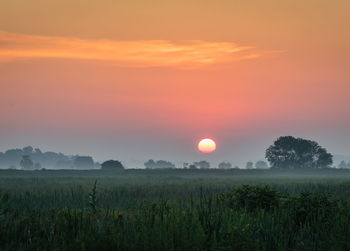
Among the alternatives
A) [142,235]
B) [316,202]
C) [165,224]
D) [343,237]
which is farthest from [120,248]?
[316,202]

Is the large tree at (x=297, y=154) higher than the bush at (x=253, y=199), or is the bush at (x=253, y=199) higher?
the large tree at (x=297, y=154)

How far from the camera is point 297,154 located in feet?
372

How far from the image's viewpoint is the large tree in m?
112

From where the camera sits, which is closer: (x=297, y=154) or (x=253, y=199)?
(x=253, y=199)

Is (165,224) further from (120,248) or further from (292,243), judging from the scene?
(292,243)

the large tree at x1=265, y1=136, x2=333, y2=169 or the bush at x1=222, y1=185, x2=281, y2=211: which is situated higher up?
the large tree at x1=265, y1=136, x2=333, y2=169

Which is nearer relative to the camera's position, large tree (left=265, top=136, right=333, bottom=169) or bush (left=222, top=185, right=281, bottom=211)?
bush (left=222, top=185, right=281, bottom=211)

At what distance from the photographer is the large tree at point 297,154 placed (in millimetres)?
111750

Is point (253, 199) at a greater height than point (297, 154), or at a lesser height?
lesser

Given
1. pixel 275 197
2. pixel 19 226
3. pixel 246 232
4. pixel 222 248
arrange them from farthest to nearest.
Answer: pixel 275 197 → pixel 19 226 → pixel 246 232 → pixel 222 248

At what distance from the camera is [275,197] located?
15.6 metres

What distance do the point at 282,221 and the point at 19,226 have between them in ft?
23.3

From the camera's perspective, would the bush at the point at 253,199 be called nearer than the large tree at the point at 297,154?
Yes

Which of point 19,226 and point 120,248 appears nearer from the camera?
point 120,248
